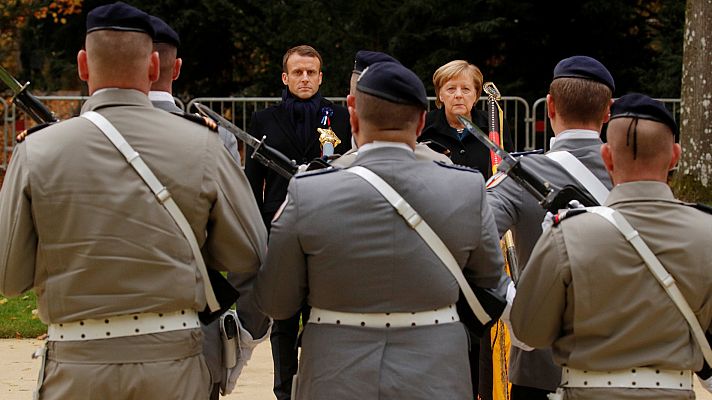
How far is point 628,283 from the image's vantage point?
3979 millimetres

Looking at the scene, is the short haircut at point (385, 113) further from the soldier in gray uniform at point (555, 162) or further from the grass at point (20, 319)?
the grass at point (20, 319)

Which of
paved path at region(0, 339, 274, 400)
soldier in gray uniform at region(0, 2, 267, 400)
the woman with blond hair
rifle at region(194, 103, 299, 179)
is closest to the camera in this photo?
soldier in gray uniform at region(0, 2, 267, 400)

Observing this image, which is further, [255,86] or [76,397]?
[255,86]

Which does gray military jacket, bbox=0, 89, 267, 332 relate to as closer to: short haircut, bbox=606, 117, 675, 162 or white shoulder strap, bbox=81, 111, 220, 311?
white shoulder strap, bbox=81, 111, 220, 311

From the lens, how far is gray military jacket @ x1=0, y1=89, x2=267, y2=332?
4062 mm

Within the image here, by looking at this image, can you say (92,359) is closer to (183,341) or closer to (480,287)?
(183,341)

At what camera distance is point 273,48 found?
61.7 ft

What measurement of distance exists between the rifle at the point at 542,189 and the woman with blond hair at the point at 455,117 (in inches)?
83.2

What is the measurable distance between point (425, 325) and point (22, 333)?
248 inches

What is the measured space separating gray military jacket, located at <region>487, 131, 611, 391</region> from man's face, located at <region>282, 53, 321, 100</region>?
248 cm

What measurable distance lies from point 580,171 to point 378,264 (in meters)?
1.27

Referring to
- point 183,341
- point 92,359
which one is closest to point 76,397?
point 92,359

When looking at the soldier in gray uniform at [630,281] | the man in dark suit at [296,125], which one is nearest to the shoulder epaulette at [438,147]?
the man in dark suit at [296,125]

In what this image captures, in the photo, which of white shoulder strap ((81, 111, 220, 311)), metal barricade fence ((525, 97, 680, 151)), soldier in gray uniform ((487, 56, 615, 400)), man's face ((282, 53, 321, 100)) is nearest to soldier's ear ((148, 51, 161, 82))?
white shoulder strap ((81, 111, 220, 311))
